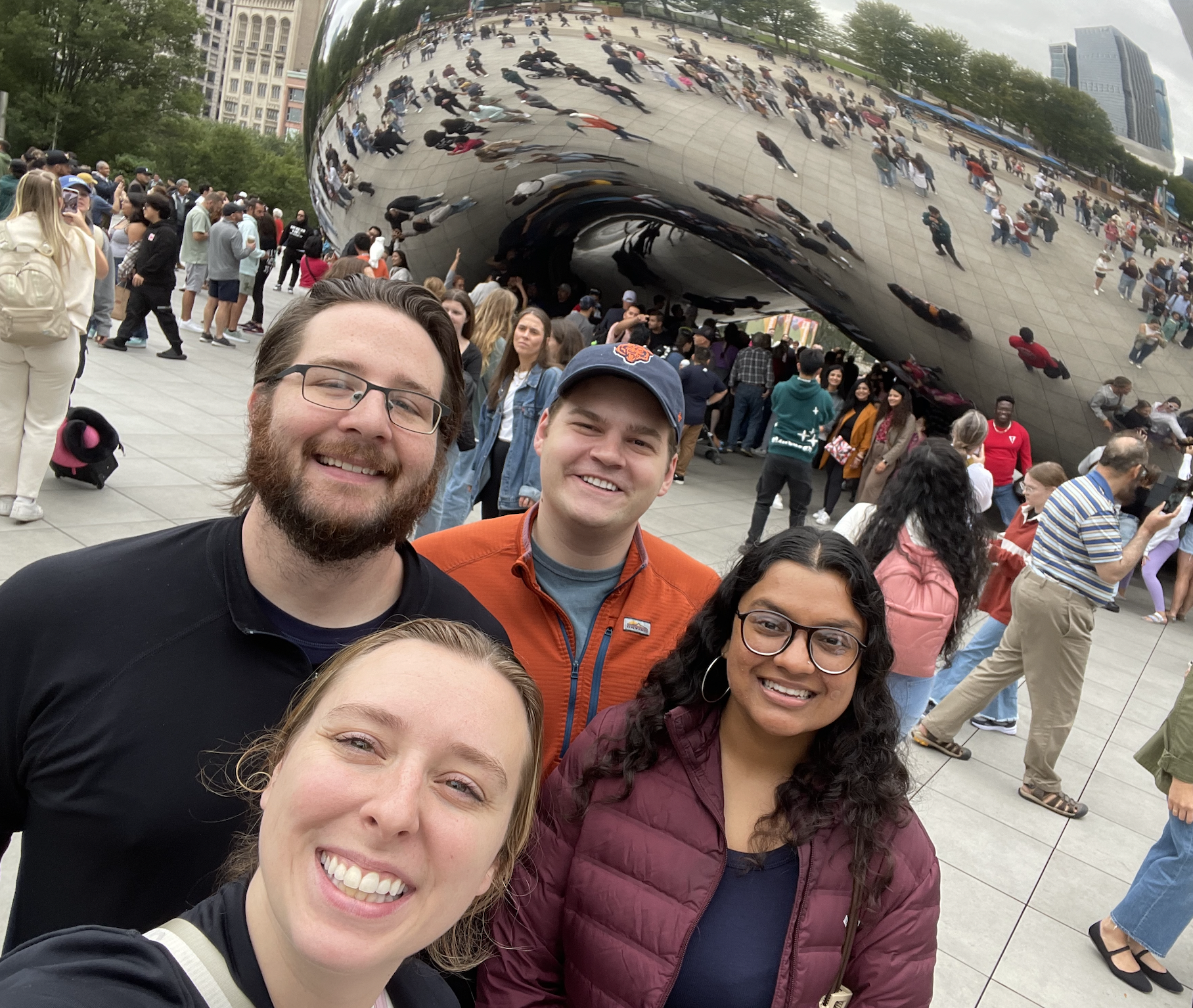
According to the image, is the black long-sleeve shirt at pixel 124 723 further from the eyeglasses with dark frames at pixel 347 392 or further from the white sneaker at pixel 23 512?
the white sneaker at pixel 23 512

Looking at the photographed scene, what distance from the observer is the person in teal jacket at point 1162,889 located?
3.33 metres

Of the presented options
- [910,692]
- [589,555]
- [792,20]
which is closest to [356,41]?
[792,20]

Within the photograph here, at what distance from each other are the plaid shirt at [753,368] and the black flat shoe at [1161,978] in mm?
10595

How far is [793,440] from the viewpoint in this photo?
8383 millimetres

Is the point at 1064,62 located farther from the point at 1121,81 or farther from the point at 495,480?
the point at 495,480

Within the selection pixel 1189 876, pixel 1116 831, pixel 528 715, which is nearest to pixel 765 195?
pixel 1116 831

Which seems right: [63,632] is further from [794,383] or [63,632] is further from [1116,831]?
[794,383]

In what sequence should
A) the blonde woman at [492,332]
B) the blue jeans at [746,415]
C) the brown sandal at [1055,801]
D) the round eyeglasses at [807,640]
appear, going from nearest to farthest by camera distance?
1. the round eyeglasses at [807,640]
2. the brown sandal at [1055,801]
3. the blonde woman at [492,332]
4. the blue jeans at [746,415]

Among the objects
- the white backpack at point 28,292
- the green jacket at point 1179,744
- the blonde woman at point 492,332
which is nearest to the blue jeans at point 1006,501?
the blonde woman at point 492,332

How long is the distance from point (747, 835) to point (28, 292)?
4951 mm

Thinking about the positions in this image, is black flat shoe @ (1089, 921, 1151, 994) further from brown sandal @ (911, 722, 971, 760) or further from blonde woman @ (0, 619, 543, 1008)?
blonde woman @ (0, 619, 543, 1008)

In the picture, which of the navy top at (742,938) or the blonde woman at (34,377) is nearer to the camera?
the navy top at (742,938)

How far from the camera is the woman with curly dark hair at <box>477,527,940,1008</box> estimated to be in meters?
1.61

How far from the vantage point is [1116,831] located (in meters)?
4.82
